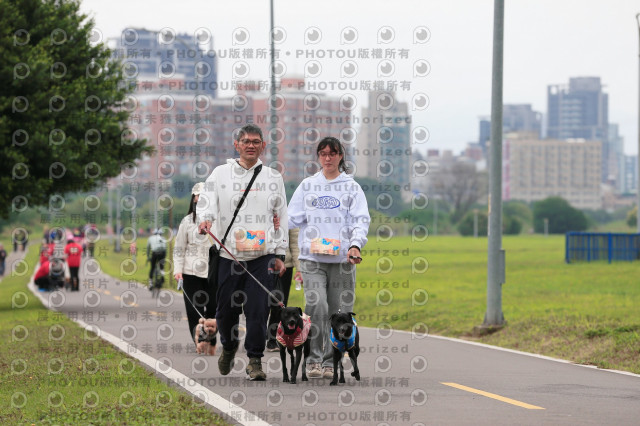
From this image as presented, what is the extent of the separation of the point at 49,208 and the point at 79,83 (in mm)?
3707

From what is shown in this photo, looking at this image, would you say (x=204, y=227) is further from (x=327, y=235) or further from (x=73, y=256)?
(x=73, y=256)

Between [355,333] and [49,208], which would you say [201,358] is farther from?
[49,208]

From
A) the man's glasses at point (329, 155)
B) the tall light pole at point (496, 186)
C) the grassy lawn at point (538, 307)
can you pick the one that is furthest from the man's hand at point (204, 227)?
the tall light pole at point (496, 186)

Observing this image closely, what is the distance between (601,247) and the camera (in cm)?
5328

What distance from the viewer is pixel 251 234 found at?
1009cm

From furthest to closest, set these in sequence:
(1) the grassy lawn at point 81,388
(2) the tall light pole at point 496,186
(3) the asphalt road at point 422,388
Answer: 1. (2) the tall light pole at point 496,186
2. (3) the asphalt road at point 422,388
3. (1) the grassy lawn at point 81,388

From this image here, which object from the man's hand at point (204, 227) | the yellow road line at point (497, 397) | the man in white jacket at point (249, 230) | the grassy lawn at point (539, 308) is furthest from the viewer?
the grassy lawn at point (539, 308)

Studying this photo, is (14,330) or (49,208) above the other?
(49,208)

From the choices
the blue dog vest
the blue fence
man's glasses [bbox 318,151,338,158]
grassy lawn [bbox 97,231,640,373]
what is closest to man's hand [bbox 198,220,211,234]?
man's glasses [bbox 318,151,338,158]

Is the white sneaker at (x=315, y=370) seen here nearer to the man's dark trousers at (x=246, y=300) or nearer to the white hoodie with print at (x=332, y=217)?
the man's dark trousers at (x=246, y=300)

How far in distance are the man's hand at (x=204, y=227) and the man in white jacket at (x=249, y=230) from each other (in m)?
0.10

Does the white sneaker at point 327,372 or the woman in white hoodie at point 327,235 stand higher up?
the woman in white hoodie at point 327,235

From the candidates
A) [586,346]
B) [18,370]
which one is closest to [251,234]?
[18,370]

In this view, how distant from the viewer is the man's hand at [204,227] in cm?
975
